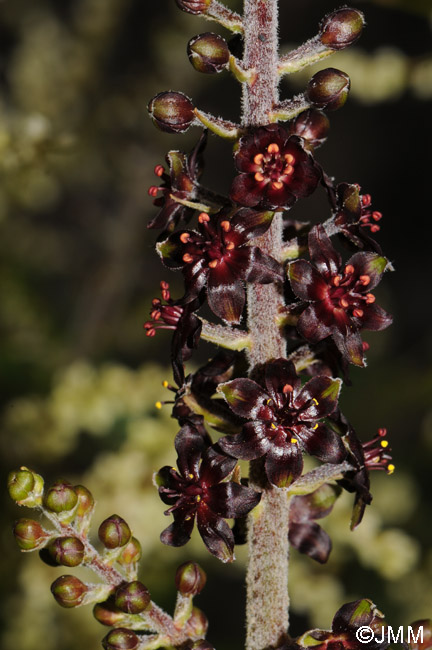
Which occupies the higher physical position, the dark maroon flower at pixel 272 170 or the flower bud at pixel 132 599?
the dark maroon flower at pixel 272 170

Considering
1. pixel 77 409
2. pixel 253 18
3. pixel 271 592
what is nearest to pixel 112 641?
pixel 271 592

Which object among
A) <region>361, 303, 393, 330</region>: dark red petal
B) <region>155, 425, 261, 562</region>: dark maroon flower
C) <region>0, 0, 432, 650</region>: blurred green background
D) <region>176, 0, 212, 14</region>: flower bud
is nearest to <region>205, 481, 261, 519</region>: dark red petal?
<region>155, 425, 261, 562</region>: dark maroon flower

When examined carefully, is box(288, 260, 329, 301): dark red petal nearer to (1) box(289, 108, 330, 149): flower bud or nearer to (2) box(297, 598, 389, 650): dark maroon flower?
(1) box(289, 108, 330, 149): flower bud

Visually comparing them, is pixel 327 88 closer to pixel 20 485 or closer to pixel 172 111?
pixel 172 111

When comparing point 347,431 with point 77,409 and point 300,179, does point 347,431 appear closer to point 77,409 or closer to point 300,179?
point 300,179

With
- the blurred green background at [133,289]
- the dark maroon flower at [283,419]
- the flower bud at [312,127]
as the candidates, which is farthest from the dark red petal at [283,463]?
the blurred green background at [133,289]

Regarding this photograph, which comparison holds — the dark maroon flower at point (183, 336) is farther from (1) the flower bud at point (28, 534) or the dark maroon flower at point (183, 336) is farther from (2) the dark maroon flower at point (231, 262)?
(1) the flower bud at point (28, 534)
